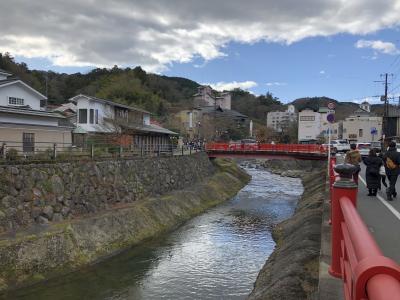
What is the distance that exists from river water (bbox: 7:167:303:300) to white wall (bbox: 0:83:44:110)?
50.2 ft

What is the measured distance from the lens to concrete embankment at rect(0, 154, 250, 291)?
46.1 ft

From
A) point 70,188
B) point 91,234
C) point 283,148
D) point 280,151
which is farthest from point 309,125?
point 91,234

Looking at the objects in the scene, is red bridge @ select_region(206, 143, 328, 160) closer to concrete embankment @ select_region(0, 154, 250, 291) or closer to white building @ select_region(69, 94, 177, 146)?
white building @ select_region(69, 94, 177, 146)

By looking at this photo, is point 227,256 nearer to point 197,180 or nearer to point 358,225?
point 358,225

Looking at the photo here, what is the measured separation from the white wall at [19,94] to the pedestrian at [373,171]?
23.7 metres

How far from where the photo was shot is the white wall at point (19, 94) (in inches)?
1102

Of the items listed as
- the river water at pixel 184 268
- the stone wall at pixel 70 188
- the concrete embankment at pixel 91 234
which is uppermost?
the stone wall at pixel 70 188

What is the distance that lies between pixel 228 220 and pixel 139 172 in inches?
265

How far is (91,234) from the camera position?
1767 centimetres

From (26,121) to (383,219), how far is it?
73.8 ft

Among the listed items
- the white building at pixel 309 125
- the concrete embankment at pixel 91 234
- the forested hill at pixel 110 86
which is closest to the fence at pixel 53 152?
the concrete embankment at pixel 91 234

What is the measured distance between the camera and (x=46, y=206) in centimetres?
1777

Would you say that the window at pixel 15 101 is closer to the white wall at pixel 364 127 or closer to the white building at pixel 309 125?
the white wall at pixel 364 127

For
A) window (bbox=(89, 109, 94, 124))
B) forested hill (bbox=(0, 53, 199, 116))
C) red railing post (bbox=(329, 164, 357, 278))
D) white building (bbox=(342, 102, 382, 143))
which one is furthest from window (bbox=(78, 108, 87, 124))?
white building (bbox=(342, 102, 382, 143))
